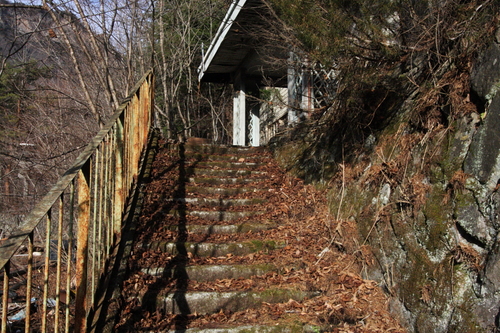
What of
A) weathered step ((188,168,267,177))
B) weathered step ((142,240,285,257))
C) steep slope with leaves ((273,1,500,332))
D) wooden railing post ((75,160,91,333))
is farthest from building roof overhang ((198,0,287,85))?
wooden railing post ((75,160,91,333))

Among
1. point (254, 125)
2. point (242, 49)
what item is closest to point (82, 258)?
point (242, 49)

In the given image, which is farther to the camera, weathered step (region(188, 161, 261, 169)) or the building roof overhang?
the building roof overhang

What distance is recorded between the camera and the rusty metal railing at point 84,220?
1.80m

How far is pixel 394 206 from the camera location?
3656mm

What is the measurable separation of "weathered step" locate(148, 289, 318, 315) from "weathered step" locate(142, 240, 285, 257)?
0.70 metres

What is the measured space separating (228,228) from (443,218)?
7.70 feet

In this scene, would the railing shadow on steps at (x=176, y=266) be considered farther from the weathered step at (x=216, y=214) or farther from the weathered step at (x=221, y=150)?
the weathered step at (x=221, y=150)

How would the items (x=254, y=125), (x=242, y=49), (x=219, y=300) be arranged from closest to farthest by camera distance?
(x=219, y=300)
(x=242, y=49)
(x=254, y=125)

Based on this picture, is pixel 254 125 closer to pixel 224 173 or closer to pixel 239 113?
pixel 239 113

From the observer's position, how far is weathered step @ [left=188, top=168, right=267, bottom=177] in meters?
6.10

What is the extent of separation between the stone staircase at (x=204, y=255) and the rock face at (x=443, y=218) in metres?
0.83

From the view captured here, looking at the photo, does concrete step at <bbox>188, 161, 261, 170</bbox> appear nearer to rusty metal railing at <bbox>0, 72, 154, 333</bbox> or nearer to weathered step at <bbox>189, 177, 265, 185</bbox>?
weathered step at <bbox>189, 177, 265, 185</bbox>

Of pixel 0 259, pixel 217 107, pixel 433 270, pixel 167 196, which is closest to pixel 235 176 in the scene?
pixel 167 196

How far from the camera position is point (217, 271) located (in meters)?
3.78
